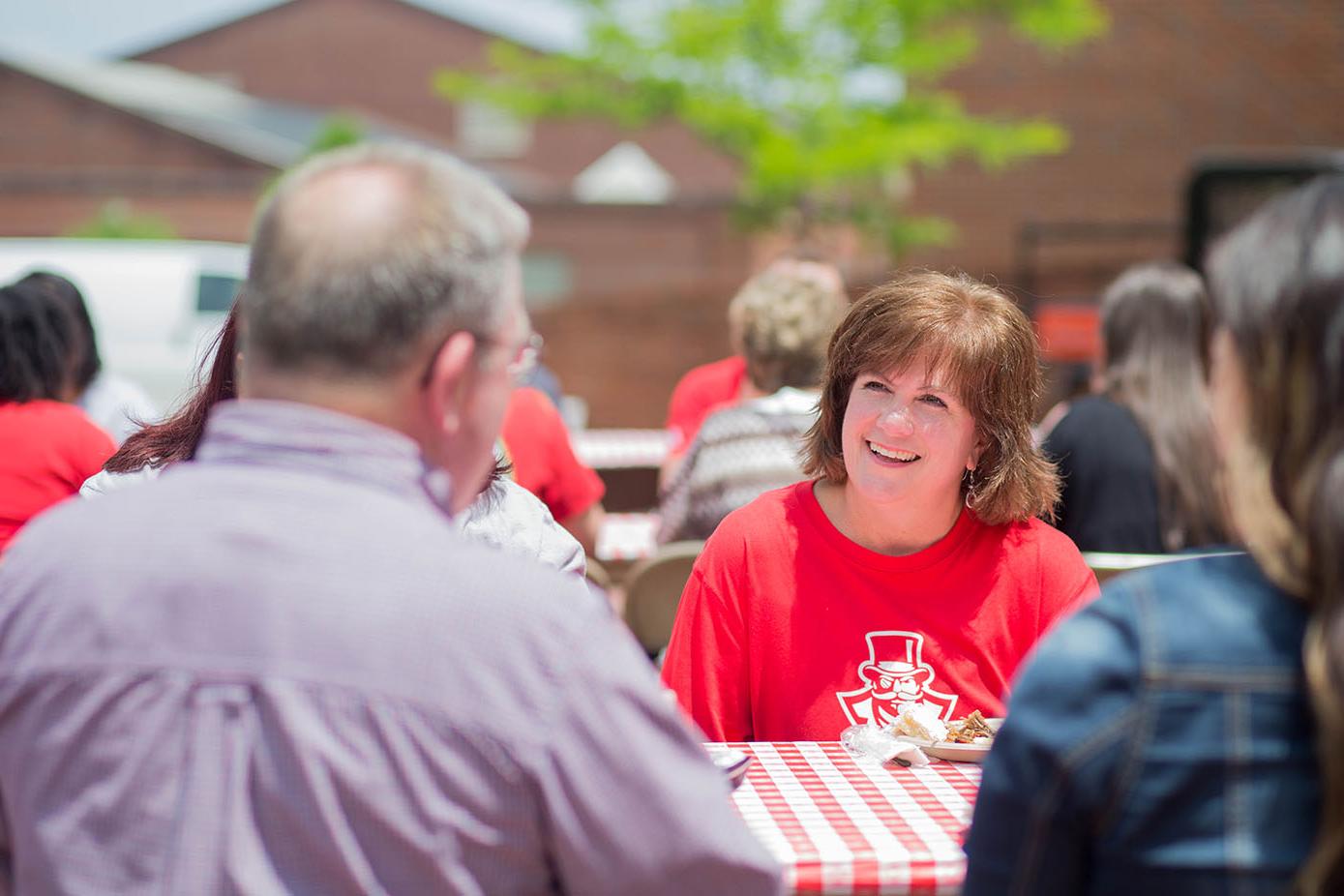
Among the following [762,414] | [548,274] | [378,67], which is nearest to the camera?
[762,414]

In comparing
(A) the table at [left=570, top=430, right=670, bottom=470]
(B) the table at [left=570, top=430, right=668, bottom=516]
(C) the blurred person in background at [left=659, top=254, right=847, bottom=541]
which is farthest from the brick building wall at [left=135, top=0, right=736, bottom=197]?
(C) the blurred person in background at [left=659, top=254, right=847, bottom=541]

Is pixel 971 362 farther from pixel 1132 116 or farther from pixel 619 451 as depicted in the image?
pixel 1132 116

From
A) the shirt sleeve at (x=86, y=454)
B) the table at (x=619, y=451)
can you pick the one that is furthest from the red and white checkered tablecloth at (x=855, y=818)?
the table at (x=619, y=451)

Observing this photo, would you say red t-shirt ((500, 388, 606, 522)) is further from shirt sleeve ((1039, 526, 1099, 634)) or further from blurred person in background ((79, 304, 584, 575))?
shirt sleeve ((1039, 526, 1099, 634))

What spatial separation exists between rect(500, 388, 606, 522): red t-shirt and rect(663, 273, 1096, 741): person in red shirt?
1.53 metres

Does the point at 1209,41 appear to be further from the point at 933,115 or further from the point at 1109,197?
the point at 933,115

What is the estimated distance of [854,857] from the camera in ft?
5.64

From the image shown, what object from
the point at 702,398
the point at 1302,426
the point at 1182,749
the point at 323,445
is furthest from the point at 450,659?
the point at 702,398

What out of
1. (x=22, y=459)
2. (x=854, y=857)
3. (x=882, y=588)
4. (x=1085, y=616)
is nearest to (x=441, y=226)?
(x=1085, y=616)

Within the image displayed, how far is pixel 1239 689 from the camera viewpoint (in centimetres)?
117

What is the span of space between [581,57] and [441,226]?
39.5ft

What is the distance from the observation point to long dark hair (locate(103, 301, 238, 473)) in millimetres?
2338

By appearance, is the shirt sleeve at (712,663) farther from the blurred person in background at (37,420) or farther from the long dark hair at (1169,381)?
the long dark hair at (1169,381)

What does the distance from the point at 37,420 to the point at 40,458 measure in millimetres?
113
